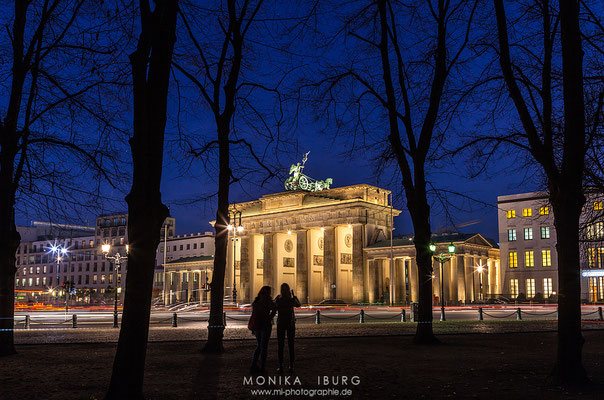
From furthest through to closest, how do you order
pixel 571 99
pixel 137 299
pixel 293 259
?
pixel 293 259, pixel 571 99, pixel 137 299

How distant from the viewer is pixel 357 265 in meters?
75.9

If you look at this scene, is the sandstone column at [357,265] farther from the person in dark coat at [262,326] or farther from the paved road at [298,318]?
the person in dark coat at [262,326]

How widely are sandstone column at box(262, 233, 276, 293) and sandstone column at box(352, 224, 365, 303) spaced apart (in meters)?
14.5

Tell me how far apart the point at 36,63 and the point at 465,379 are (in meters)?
14.0

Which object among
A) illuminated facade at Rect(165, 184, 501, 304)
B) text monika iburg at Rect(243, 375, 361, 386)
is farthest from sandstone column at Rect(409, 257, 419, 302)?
text monika iburg at Rect(243, 375, 361, 386)

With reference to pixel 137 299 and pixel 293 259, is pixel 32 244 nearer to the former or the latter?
pixel 293 259

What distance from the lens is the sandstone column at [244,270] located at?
8994 cm

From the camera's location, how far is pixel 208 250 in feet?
376

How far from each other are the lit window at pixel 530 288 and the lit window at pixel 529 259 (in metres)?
1.84

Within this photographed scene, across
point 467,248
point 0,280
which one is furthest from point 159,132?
point 467,248

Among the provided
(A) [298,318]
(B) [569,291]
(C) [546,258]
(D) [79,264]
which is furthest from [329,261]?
(D) [79,264]

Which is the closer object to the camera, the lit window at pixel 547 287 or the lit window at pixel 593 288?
the lit window at pixel 593 288

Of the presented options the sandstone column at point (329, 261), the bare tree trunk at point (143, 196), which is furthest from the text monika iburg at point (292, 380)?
the sandstone column at point (329, 261)

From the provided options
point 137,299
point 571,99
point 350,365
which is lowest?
point 350,365
